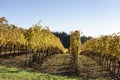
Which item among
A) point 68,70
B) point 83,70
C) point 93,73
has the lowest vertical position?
point 93,73

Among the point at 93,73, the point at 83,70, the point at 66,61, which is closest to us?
the point at 93,73

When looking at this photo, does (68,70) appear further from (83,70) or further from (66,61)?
(66,61)

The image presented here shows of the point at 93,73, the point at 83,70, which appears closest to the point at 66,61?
the point at 83,70

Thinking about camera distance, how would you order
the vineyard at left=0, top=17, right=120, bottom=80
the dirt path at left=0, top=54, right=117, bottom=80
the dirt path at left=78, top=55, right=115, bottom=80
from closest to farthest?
the dirt path at left=78, top=55, right=115, bottom=80 < the dirt path at left=0, top=54, right=117, bottom=80 < the vineyard at left=0, top=17, right=120, bottom=80

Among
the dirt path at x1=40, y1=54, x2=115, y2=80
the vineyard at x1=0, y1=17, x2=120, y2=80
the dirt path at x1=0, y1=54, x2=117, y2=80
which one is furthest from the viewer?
Result: the vineyard at x1=0, y1=17, x2=120, y2=80

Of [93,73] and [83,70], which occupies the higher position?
[83,70]

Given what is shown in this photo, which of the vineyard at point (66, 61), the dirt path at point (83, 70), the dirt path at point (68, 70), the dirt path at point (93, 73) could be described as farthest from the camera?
the vineyard at point (66, 61)

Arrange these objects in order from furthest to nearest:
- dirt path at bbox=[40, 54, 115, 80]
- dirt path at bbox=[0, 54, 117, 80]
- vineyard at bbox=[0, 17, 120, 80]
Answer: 1. vineyard at bbox=[0, 17, 120, 80]
2. dirt path at bbox=[0, 54, 117, 80]
3. dirt path at bbox=[40, 54, 115, 80]

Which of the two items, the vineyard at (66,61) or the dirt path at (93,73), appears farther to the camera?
the vineyard at (66,61)

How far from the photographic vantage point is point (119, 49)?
5228 cm

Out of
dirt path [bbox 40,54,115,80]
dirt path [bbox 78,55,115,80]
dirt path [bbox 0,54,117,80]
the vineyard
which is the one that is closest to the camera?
dirt path [bbox 78,55,115,80]

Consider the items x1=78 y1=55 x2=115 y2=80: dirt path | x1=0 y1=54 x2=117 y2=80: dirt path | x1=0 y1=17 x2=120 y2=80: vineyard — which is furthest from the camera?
x1=0 y1=17 x2=120 y2=80: vineyard

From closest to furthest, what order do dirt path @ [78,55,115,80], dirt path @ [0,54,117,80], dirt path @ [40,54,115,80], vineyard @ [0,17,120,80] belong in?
dirt path @ [78,55,115,80] → dirt path @ [40,54,115,80] → dirt path @ [0,54,117,80] → vineyard @ [0,17,120,80]

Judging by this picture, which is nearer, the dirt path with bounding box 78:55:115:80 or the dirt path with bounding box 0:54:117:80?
the dirt path with bounding box 78:55:115:80
